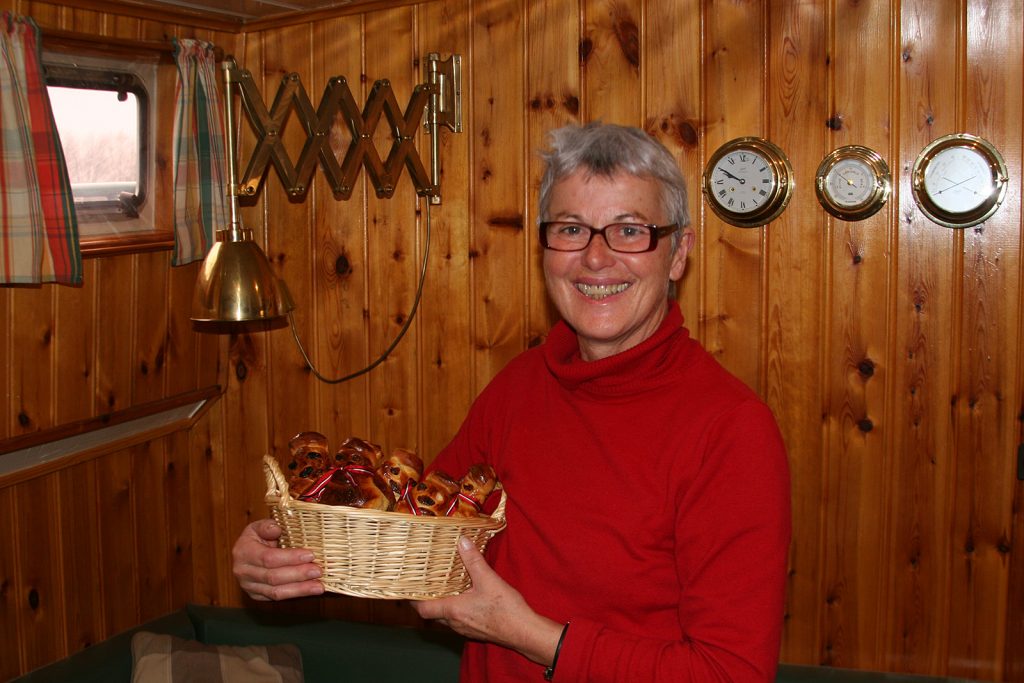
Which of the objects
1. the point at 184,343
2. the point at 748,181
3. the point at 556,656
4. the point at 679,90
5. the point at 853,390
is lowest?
the point at 556,656

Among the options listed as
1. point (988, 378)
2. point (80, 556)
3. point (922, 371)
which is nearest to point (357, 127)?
point (80, 556)

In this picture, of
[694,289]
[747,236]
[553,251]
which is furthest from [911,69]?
[553,251]

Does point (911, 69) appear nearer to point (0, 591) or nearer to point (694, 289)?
point (694, 289)

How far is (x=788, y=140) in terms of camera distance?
2299 mm

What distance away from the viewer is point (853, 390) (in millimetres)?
2312

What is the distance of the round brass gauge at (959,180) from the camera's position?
2.14 m

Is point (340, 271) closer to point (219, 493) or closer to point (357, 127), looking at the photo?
point (357, 127)

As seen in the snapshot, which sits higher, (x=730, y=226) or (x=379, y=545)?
(x=730, y=226)

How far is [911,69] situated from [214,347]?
189cm

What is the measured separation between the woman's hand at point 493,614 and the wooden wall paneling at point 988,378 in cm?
133

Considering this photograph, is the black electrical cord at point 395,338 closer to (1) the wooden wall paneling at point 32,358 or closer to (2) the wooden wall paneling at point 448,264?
(2) the wooden wall paneling at point 448,264

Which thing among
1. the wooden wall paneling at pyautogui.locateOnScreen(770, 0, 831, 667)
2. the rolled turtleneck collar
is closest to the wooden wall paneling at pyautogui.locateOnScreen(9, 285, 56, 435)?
the rolled turtleneck collar

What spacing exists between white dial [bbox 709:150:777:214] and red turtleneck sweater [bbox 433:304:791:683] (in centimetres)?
90

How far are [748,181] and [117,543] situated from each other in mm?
1770
